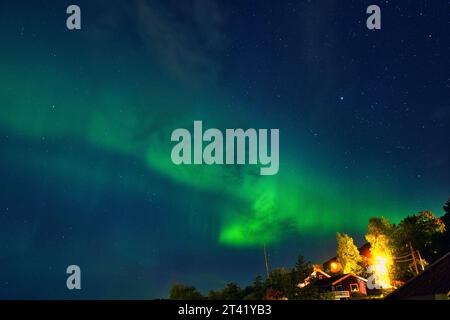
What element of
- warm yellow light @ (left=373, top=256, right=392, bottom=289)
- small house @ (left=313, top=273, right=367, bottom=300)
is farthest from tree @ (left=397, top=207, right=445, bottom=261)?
small house @ (left=313, top=273, right=367, bottom=300)

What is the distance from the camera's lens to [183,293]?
31203 mm

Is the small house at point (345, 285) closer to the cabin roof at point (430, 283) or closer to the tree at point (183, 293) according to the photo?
the tree at point (183, 293)

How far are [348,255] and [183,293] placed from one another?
5903cm

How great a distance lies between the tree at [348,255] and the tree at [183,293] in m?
57.2

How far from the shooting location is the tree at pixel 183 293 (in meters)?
30.8

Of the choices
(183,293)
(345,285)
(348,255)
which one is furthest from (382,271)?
(183,293)

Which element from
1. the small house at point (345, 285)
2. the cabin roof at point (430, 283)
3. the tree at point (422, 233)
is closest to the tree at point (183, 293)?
the cabin roof at point (430, 283)

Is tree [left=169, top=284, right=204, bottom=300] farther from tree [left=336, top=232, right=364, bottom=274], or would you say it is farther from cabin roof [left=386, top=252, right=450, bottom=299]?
tree [left=336, top=232, right=364, bottom=274]

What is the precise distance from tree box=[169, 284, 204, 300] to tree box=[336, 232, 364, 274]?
57216 millimetres

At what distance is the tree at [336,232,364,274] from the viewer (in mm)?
79438

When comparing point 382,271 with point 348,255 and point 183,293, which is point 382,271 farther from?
point 183,293
